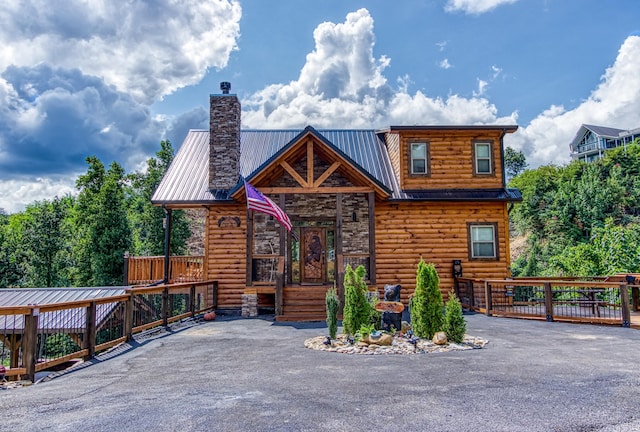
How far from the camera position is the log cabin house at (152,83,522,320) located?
13.9 metres

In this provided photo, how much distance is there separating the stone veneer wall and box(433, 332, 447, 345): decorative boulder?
8698 mm

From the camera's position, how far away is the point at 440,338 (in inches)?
304

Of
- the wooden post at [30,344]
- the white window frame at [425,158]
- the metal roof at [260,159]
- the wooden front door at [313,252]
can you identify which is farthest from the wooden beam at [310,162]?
the wooden post at [30,344]

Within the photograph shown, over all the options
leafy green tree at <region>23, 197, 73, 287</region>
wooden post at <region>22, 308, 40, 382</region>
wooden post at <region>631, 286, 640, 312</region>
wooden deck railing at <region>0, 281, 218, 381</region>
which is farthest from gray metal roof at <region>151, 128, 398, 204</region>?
leafy green tree at <region>23, 197, 73, 287</region>

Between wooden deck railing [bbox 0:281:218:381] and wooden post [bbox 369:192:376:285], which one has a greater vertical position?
wooden post [bbox 369:192:376:285]

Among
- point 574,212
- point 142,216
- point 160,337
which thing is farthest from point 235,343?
point 574,212

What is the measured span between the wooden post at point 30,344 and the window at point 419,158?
11.5 meters

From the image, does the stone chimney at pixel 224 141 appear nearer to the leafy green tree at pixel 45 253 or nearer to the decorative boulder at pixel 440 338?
the decorative boulder at pixel 440 338

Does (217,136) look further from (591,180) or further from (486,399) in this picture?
(591,180)

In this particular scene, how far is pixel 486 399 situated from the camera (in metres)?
4.57

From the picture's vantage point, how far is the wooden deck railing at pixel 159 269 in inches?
561

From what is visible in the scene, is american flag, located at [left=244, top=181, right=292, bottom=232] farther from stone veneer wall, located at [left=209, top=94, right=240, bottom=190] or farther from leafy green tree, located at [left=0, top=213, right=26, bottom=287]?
leafy green tree, located at [left=0, top=213, right=26, bottom=287]

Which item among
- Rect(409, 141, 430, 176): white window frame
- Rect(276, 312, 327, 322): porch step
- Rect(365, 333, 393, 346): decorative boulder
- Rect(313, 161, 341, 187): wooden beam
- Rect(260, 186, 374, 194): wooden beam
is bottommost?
Rect(276, 312, 327, 322): porch step

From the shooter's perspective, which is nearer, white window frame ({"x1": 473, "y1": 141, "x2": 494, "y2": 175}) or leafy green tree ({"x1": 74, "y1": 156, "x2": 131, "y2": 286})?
white window frame ({"x1": 473, "y1": 141, "x2": 494, "y2": 175})
